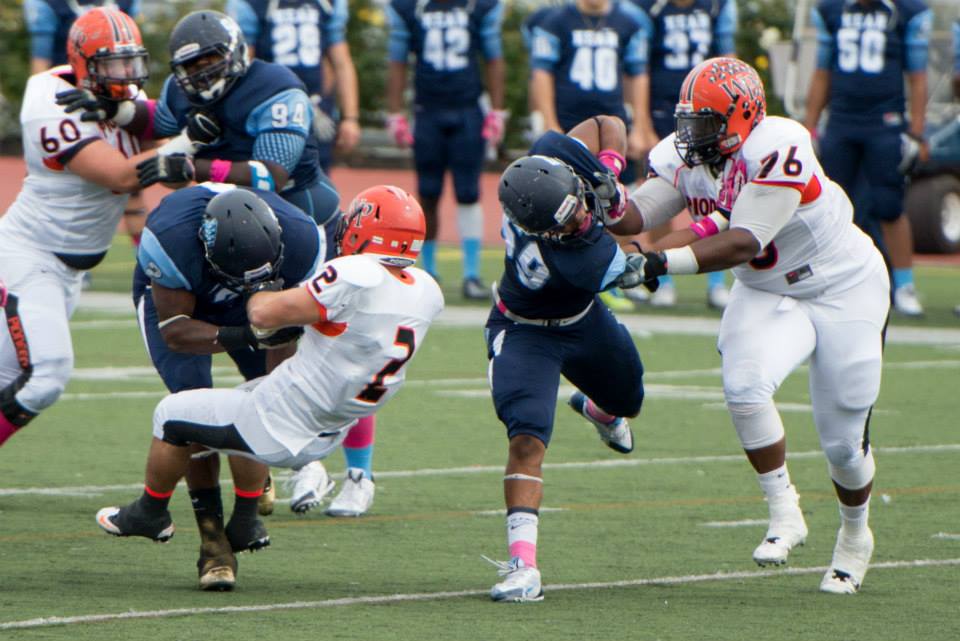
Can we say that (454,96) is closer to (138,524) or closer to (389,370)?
(138,524)

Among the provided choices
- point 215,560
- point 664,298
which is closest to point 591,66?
point 664,298

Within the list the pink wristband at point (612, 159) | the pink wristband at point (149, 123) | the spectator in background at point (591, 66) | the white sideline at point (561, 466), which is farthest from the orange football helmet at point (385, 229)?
the spectator in background at point (591, 66)

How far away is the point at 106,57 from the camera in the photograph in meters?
6.70

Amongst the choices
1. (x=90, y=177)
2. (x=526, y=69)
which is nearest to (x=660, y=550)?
(x=90, y=177)

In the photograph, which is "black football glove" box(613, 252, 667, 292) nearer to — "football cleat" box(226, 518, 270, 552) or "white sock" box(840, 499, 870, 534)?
"white sock" box(840, 499, 870, 534)

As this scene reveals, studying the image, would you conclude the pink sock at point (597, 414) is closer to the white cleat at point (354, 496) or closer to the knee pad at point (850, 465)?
the white cleat at point (354, 496)

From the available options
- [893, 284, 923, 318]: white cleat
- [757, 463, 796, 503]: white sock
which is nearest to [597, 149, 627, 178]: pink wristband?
[757, 463, 796, 503]: white sock

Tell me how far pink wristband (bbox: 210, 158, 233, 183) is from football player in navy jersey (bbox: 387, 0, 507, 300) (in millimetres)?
6342

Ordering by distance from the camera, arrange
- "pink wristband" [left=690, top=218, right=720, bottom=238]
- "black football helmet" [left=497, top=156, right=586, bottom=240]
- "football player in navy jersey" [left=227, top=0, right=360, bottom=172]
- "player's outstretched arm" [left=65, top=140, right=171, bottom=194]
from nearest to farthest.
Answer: "black football helmet" [left=497, top=156, right=586, bottom=240] < "pink wristband" [left=690, top=218, right=720, bottom=238] < "player's outstretched arm" [left=65, top=140, right=171, bottom=194] < "football player in navy jersey" [left=227, top=0, right=360, bottom=172]

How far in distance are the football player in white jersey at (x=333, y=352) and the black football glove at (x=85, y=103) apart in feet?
4.96

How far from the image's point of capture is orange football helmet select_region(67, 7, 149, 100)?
670cm

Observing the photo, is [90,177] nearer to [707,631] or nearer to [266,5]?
[707,631]

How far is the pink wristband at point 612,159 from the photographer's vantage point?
20.4ft

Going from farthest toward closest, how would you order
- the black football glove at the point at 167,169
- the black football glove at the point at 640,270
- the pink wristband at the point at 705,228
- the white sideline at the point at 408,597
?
the black football glove at the point at 167,169
the pink wristband at the point at 705,228
the black football glove at the point at 640,270
the white sideline at the point at 408,597
